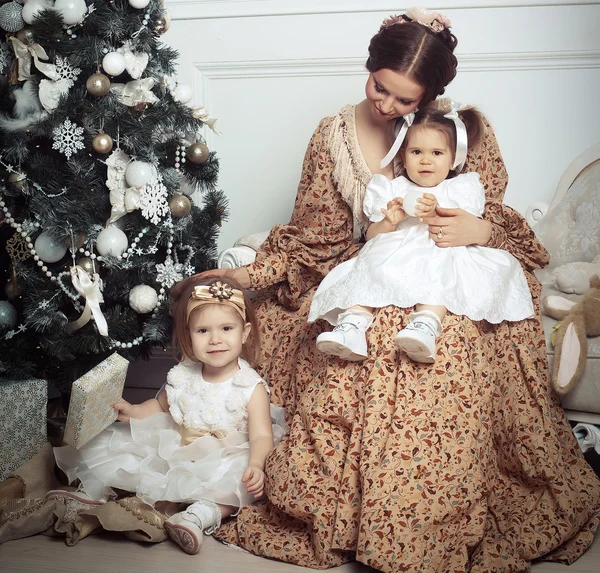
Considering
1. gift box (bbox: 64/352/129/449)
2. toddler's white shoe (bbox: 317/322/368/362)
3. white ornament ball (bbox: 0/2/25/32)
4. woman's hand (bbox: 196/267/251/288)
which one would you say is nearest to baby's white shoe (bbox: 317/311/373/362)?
toddler's white shoe (bbox: 317/322/368/362)

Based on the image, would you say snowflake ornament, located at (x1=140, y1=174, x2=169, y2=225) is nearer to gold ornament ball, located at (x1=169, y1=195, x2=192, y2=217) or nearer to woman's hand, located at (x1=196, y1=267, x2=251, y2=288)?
gold ornament ball, located at (x1=169, y1=195, x2=192, y2=217)

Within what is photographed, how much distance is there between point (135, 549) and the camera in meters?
2.07

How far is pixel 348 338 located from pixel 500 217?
741 millimetres

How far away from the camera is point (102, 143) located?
2363mm

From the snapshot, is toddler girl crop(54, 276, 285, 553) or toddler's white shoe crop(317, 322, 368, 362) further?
toddler girl crop(54, 276, 285, 553)

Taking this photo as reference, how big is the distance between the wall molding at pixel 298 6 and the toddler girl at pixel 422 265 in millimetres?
1060

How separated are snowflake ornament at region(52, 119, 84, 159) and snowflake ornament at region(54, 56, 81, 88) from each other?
0.13m

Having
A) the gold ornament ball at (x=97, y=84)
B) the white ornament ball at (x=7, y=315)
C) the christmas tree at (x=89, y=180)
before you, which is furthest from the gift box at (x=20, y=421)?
the gold ornament ball at (x=97, y=84)

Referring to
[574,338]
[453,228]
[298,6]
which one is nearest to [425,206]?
[453,228]

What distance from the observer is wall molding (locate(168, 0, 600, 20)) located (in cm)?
321

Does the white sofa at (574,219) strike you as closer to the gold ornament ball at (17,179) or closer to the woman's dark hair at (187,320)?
the woman's dark hair at (187,320)

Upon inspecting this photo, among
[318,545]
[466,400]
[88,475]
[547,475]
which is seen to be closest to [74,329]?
[88,475]

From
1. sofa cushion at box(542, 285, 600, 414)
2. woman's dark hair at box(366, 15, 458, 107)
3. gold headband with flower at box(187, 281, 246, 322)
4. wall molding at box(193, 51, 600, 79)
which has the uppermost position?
wall molding at box(193, 51, 600, 79)

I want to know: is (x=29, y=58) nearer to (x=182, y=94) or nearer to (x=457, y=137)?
(x=182, y=94)
